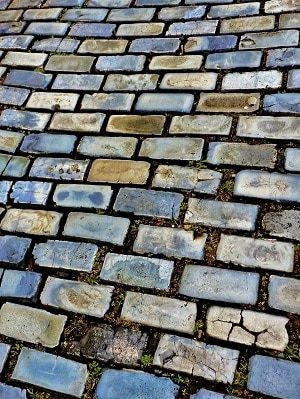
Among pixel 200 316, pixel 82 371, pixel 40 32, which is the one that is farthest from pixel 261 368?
pixel 40 32

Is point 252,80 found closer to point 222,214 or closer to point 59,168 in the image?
point 222,214

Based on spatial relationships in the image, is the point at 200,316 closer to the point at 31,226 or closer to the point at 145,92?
the point at 31,226

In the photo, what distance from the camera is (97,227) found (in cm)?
211

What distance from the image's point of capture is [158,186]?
2199 mm

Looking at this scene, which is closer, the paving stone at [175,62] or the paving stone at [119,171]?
the paving stone at [119,171]

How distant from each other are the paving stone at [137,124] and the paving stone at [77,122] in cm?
7

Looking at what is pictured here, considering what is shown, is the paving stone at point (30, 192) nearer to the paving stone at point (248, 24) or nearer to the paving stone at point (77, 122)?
the paving stone at point (77, 122)

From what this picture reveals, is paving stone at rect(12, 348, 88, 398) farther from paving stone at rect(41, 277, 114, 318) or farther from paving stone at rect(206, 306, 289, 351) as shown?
paving stone at rect(206, 306, 289, 351)

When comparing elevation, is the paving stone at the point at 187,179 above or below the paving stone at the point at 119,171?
below

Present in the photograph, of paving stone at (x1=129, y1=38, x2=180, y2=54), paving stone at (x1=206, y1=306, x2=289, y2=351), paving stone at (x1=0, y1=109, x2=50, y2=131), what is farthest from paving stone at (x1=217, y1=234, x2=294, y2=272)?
paving stone at (x1=129, y1=38, x2=180, y2=54)

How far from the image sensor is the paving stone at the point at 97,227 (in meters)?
2.07

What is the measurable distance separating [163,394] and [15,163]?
1357mm

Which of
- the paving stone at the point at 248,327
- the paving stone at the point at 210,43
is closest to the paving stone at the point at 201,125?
the paving stone at the point at 210,43

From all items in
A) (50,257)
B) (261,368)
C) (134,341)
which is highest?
(50,257)
